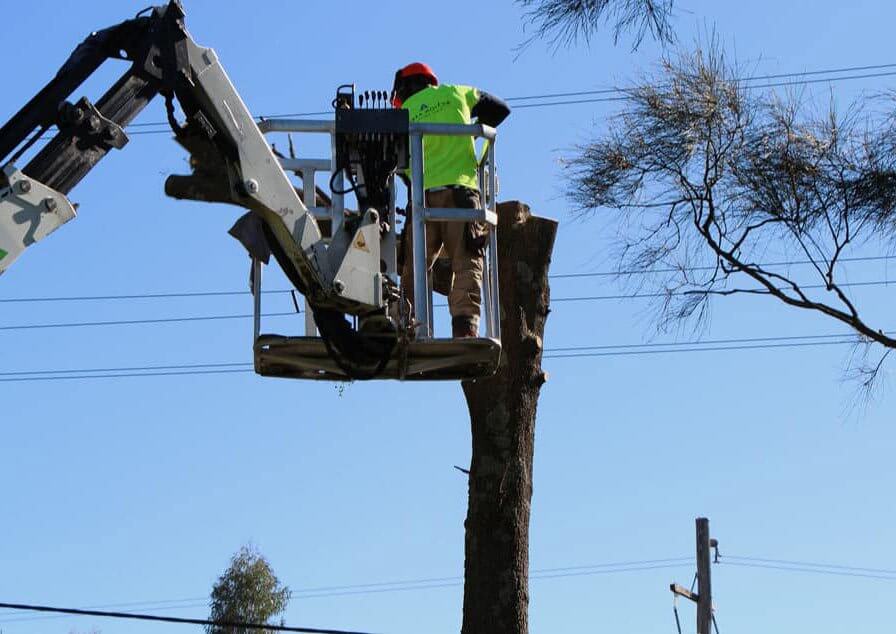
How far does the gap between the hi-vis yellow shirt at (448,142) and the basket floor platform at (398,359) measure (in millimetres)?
1032

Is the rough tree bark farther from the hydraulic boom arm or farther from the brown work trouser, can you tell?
the hydraulic boom arm

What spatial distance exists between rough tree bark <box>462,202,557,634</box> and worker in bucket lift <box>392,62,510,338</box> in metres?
1.41

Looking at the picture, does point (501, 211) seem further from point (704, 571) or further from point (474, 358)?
point (704, 571)

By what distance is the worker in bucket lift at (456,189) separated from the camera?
9.64 metres

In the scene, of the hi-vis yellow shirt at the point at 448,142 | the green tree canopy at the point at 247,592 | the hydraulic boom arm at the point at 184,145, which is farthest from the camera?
the green tree canopy at the point at 247,592

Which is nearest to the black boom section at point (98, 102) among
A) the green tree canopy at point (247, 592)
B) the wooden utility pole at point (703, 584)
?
the wooden utility pole at point (703, 584)

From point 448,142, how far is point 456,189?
11.0 inches

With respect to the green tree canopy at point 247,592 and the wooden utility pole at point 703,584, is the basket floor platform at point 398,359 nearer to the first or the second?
the wooden utility pole at point 703,584

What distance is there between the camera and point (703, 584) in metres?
22.2

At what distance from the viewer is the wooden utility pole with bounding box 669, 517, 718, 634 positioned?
72.2 ft

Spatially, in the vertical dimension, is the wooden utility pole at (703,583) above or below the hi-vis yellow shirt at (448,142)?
above

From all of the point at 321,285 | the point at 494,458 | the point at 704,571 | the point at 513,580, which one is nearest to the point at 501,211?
the point at 494,458

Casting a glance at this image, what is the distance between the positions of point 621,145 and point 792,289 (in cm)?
143

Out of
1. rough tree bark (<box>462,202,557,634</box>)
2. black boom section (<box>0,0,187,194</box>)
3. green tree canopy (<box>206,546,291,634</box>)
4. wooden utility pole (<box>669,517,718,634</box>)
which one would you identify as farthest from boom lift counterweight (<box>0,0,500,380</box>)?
green tree canopy (<box>206,546,291,634</box>)
